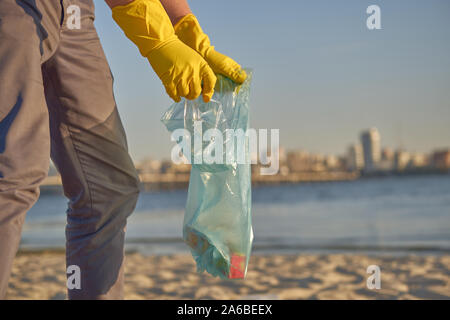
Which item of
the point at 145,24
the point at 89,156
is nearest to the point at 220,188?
the point at 89,156

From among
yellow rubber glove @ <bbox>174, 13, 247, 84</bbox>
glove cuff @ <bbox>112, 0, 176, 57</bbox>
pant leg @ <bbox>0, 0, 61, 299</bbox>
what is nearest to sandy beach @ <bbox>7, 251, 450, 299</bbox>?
yellow rubber glove @ <bbox>174, 13, 247, 84</bbox>

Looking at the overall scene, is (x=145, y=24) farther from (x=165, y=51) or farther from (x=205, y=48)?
(x=205, y=48)

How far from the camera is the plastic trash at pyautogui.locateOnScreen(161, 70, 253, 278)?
58.6 inches

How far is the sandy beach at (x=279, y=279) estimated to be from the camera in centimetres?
256

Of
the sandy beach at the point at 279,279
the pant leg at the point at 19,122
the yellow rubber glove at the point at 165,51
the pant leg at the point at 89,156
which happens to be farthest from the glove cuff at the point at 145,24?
the sandy beach at the point at 279,279

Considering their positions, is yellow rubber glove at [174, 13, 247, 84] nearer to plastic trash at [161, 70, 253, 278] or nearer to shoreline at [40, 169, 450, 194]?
plastic trash at [161, 70, 253, 278]

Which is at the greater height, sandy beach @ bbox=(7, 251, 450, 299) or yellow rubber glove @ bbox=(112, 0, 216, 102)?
→ yellow rubber glove @ bbox=(112, 0, 216, 102)

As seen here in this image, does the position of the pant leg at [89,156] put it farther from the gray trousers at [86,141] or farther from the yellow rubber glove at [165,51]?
the yellow rubber glove at [165,51]

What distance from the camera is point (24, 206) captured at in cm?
100

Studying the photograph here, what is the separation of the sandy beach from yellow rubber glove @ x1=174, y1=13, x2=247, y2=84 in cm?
140

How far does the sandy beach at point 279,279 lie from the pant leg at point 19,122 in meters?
1.70

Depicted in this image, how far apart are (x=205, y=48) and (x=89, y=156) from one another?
2.00ft
